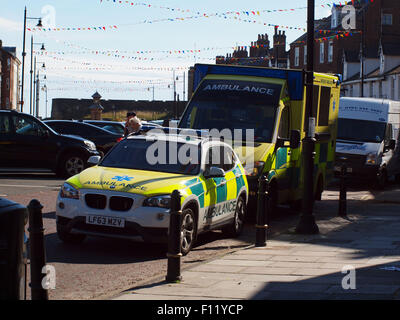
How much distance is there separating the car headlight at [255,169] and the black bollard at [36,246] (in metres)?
7.96

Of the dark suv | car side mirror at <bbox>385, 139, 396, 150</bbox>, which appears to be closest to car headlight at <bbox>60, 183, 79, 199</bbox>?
the dark suv

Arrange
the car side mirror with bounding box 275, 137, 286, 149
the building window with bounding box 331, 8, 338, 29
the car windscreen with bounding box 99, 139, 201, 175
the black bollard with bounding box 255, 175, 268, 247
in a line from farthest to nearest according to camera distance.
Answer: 1. the building window with bounding box 331, 8, 338, 29
2. the car side mirror with bounding box 275, 137, 286, 149
3. the car windscreen with bounding box 99, 139, 201, 175
4. the black bollard with bounding box 255, 175, 268, 247

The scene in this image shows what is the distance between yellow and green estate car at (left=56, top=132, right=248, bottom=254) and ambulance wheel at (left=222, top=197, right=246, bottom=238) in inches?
0.5

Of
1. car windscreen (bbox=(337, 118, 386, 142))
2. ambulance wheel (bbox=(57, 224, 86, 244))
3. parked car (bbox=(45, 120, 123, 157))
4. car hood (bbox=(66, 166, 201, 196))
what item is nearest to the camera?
car hood (bbox=(66, 166, 201, 196))

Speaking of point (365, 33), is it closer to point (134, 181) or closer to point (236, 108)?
point (236, 108)

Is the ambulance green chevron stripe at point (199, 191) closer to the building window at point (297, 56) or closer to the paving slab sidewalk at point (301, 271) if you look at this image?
the paving slab sidewalk at point (301, 271)

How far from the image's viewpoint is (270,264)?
9492 mm

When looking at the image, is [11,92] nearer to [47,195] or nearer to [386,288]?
[47,195]

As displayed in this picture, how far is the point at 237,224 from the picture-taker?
12680 millimetres

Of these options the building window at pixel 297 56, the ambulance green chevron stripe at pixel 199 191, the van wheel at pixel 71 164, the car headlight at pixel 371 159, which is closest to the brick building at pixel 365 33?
the building window at pixel 297 56

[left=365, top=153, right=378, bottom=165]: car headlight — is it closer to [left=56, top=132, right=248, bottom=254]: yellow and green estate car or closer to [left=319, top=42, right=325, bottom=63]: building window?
[left=56, top=132, right=248, bottom=254]: yellow and green estate car

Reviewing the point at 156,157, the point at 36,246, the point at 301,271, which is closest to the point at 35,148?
the point at 156,157

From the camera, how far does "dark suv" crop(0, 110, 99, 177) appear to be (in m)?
22.3

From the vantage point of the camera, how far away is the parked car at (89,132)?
27000 mm
